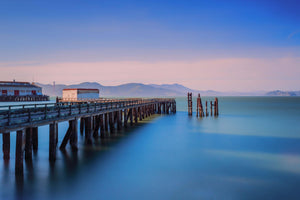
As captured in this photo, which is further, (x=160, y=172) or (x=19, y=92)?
(x=19, y=92)

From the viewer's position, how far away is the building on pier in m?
71.8

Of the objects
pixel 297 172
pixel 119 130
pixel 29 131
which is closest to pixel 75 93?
pixel 119 130

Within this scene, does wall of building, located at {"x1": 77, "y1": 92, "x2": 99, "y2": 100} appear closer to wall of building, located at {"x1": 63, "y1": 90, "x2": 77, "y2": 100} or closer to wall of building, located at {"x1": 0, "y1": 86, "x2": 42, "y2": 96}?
wall of building, located at {"x1": 63, "y1": 90, "x2": 77, "y2": 100}

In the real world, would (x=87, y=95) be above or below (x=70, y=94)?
below

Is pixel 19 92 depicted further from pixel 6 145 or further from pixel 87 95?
pixel 6 145

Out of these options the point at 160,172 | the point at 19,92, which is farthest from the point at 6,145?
the point at 19,92

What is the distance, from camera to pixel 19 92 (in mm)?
75812

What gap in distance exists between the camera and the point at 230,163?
15.4 m

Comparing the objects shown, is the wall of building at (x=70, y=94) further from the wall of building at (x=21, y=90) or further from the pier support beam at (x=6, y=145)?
the pier support beam at (x=6, y=145)

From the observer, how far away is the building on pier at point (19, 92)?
7181 centimetres

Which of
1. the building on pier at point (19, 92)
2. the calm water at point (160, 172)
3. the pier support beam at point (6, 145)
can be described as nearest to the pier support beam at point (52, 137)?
the calm water at point (160, 172)

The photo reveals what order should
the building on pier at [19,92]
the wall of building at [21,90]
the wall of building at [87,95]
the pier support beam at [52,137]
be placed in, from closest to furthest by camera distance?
the pier support beam at [52,137] → the wall of building at [87,95] → the building on pier at [19,92] → the wall of building at [21,90]

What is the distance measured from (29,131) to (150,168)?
7.35 metres

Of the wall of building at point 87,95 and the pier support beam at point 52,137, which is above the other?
the wall of building at point 87,95
